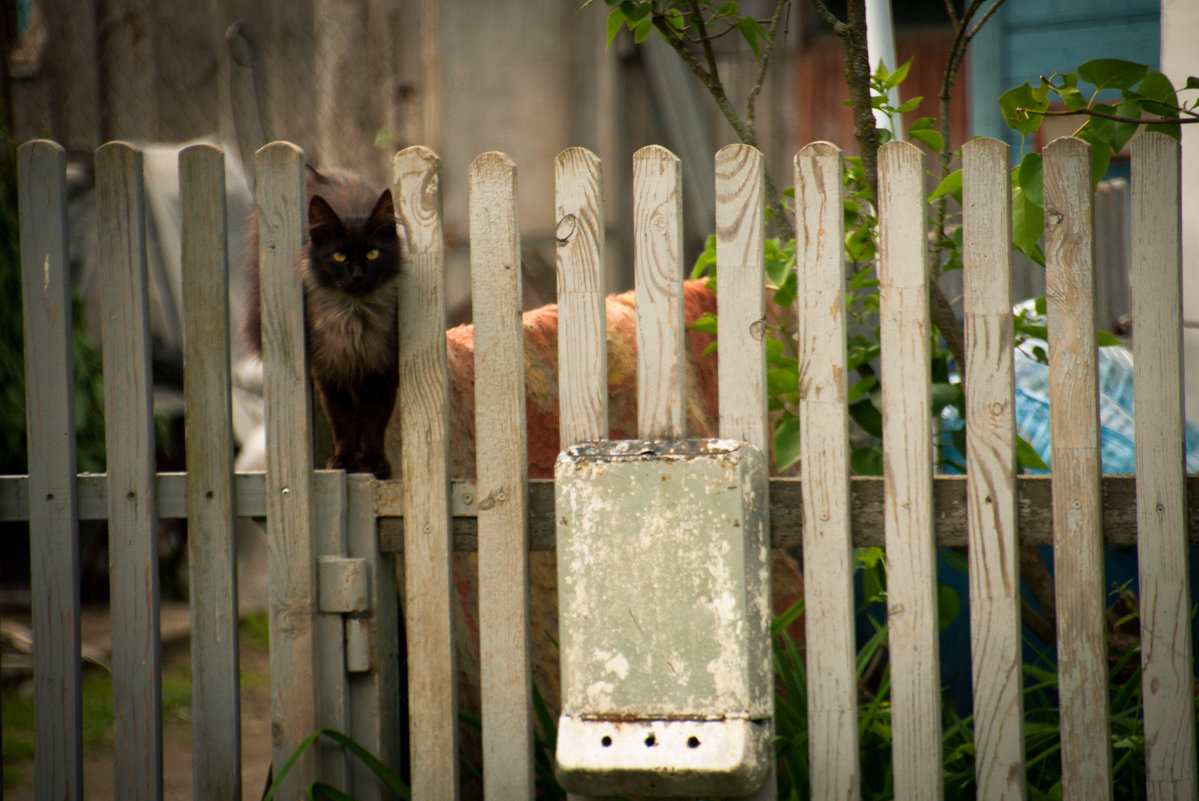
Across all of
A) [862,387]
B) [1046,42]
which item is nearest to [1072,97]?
[862,387]

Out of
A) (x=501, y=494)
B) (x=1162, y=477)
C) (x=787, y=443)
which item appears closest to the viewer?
(x=1162, y=477)

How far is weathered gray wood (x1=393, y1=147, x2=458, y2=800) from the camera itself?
1861mm

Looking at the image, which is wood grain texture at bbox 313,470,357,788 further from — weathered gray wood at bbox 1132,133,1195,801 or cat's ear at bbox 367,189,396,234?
weathered gray wood at bbox 1132,133,1195,801

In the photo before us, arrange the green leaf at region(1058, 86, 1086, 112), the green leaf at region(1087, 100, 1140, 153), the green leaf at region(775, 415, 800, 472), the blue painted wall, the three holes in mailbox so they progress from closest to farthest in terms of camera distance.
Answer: the three holes in mailbox < the green leaf at region(1087, 100, 1140, 153) < the green leaf at region(1058, 86, 1086, 112) < the green leaf at region(775, 415, 800, 472) < the blue painted wall

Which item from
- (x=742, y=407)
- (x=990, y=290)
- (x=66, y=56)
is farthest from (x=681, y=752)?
(x=66, y=56)

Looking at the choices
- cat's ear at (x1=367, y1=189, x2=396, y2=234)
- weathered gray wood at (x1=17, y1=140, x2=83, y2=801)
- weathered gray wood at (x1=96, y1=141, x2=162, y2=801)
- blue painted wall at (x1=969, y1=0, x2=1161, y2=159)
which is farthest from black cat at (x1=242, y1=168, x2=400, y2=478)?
blue painted wall at (x1=969, y1=0, x2=1161, y2=159)

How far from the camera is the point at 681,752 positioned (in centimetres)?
158

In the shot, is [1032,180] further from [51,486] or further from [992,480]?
[51,486]

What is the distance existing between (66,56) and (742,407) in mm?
5548

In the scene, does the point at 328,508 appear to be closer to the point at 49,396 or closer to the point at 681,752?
the point at 49,396

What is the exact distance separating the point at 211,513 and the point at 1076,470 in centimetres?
165

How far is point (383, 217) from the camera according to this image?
1896mm

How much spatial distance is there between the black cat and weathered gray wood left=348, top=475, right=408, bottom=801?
0.09 metres

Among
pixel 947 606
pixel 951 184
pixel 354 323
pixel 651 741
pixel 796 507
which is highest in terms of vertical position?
pixel 951 184
